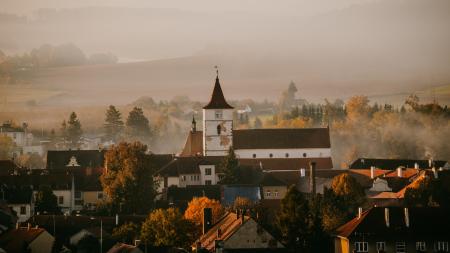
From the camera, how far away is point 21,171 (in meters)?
132

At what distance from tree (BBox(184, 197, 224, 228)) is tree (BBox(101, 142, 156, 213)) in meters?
5.67

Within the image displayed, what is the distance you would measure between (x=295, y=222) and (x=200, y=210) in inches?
620

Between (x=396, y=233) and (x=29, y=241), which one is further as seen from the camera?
(x=29, y=241)

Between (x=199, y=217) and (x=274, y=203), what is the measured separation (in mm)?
16142

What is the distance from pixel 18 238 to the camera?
86875mm

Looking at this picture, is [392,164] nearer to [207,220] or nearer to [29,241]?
[207,220]

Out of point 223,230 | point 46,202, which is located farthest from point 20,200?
point 223,230

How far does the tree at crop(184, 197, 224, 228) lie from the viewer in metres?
96.3

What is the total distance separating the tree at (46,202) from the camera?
10900cm

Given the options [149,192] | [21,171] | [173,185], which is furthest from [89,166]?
[149,192]

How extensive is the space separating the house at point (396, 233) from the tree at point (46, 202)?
32197 mm

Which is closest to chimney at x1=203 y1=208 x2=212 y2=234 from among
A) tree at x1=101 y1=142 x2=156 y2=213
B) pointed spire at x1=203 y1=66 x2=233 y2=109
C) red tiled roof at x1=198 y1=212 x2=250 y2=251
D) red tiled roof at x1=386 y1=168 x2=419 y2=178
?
red tiled roof at x1=198 y1=212 x2=250 y2=251

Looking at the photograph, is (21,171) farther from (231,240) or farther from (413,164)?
(231,240)

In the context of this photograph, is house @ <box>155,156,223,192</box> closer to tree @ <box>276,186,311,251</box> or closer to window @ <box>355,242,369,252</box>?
tree @ <box>276,186,311,251</box>
